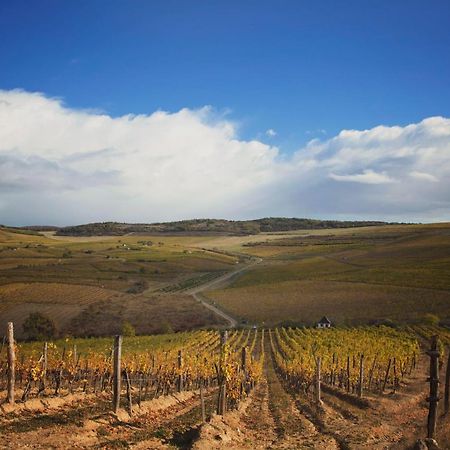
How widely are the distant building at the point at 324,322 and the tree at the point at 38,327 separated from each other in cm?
4115

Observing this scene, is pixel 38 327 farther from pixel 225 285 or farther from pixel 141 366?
pixel 225 285

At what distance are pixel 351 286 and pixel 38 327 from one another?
200 ft

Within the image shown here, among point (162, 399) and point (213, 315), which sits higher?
point (162, 399)

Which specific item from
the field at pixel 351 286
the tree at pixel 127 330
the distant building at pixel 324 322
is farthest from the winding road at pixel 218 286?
the tree at pixel 127 330

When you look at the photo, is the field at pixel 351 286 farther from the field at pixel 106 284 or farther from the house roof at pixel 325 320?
the field at pixel 106 284

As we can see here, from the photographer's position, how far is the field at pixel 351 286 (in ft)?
278

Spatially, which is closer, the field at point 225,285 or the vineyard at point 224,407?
the vineyard at point 224,407

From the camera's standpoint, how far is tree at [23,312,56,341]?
7000 centimetres

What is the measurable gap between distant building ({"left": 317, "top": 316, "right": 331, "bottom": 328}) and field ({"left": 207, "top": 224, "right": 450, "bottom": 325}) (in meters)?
1.48

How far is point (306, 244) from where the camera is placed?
619 feet

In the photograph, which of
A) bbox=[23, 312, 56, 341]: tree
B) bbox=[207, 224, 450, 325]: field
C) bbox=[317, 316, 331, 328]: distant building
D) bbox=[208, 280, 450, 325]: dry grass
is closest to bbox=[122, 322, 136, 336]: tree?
bbox=[23, 312, 56, 341]: tree

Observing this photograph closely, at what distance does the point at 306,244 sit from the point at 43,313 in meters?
126

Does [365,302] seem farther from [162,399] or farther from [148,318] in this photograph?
[162,399]

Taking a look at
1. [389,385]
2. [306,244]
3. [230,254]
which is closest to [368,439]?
[389,385]
